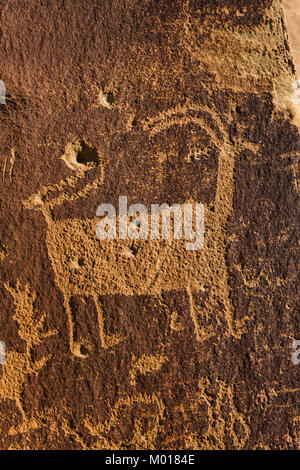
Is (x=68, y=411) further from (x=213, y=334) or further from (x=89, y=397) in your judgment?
(x=213, y=334)

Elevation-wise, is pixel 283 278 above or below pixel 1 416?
above

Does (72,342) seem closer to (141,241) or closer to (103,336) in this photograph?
(103,336)

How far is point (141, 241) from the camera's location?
883mm

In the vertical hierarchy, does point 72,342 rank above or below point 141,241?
below

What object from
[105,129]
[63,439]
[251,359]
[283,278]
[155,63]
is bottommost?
[63,439]

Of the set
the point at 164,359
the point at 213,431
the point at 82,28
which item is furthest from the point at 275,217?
the point at 82,28

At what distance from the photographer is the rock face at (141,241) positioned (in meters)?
0.88

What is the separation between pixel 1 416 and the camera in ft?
2.88

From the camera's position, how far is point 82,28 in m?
0.89

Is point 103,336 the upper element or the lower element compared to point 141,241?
lower

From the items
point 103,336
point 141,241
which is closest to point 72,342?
point 103,336

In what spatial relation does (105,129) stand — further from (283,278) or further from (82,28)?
(283,278)

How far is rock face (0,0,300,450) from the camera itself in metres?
0.88

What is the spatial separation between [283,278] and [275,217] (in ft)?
0.51
